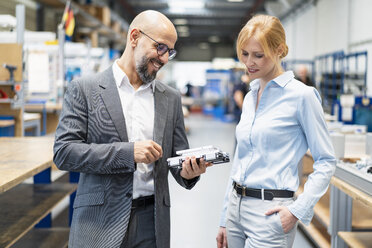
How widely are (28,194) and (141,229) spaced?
1.88m

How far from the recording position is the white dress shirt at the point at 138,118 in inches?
64.3

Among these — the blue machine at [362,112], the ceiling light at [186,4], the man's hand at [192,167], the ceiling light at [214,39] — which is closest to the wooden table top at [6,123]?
the man's hand at [192,167]

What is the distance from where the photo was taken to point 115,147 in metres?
1.49

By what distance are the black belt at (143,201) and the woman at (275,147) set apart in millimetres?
353

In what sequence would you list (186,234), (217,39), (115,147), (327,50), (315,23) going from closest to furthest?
(115,147), (186,234), (327,50), (315,23), (217,39)

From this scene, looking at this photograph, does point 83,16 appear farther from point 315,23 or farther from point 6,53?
point 315,23

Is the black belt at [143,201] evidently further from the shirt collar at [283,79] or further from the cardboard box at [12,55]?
the cardboard box at [12,55]

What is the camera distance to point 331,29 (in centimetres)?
1105

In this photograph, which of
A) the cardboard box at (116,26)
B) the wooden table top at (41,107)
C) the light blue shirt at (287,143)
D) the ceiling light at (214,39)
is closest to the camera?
the light blue shirt at (287,143)

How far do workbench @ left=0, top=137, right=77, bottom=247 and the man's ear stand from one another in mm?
850

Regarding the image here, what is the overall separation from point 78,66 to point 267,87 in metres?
6.50

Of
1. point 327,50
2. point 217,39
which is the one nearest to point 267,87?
point 327,50

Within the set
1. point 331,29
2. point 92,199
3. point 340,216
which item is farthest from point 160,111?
point 331,29

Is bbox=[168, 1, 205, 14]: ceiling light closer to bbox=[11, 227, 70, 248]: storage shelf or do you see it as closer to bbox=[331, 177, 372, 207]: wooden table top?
bbox=[11, 227, 70, 248]: storage shelf
